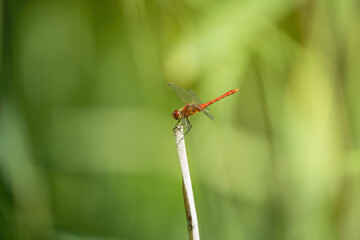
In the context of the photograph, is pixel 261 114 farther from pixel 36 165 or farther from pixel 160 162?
pixel 36 165

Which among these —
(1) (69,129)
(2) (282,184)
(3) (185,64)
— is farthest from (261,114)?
(1) (69,129)

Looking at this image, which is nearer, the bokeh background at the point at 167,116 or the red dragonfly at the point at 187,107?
the red dragonfly at the point at 187,107

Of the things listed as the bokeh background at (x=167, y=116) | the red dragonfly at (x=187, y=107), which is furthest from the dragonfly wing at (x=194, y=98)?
the bokeh background at (x=167, y=116)

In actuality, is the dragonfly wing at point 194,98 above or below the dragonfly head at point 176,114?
above

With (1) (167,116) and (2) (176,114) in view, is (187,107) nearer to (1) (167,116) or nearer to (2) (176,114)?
(2) (176,114)

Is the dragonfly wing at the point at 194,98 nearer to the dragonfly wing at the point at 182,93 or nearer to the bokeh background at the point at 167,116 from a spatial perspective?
the dragonfly wing at the point at 182,93

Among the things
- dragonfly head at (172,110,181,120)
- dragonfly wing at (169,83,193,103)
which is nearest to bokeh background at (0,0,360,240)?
dragonfly wing at (169,83,193,103)

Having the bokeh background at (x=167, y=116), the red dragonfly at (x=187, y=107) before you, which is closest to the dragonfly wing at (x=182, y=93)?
the red dragonfly at (x=187, y=107)

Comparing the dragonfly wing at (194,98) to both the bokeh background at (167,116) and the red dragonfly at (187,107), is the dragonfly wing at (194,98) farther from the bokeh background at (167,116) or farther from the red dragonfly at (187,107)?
the bokeh background at (167,116)
